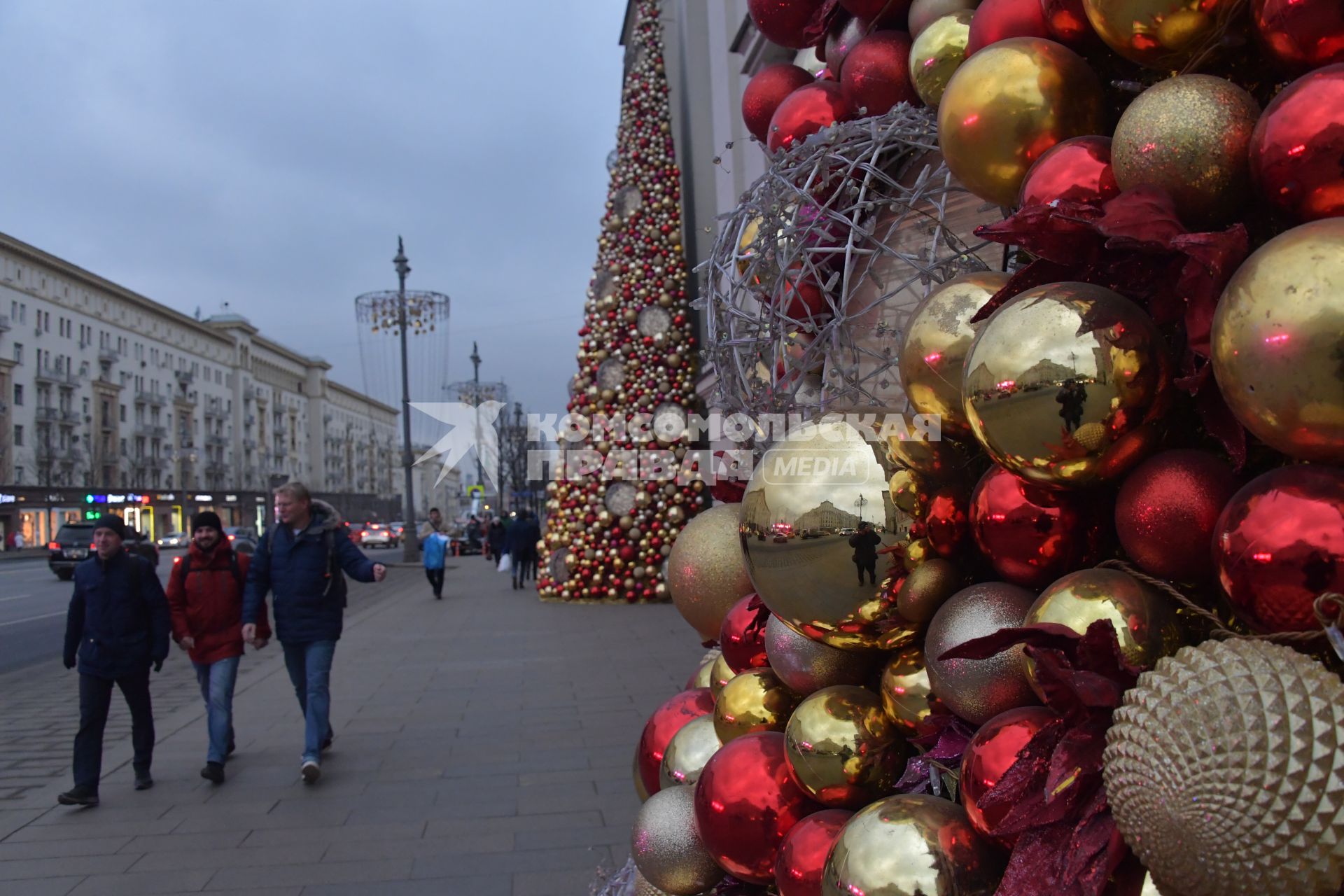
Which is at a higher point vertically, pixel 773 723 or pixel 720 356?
pixel 720 356

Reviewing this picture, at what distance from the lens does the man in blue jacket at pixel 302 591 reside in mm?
6270

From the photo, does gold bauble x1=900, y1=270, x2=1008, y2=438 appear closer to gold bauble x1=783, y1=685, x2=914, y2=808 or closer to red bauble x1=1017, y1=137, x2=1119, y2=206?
red bauble x1=1017, y1=137, x2=1119, y2=206

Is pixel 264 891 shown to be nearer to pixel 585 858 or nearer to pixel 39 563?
pixel 585 858

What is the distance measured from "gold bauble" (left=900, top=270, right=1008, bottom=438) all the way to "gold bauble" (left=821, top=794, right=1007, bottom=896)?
1.91 feet

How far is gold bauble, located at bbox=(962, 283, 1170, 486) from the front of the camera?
1221 mm

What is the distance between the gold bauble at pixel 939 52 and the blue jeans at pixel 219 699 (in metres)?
5.71

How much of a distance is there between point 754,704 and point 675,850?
403mm

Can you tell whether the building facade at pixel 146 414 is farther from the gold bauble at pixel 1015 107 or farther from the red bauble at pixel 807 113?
the gold bauble at pixel 1015 107

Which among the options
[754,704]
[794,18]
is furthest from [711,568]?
[794,18]

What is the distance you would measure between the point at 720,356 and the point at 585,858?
298 cm

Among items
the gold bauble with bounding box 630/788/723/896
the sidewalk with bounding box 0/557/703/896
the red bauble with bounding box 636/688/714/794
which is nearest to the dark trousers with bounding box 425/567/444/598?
the sidewalk with bounding box 0/557/703/896

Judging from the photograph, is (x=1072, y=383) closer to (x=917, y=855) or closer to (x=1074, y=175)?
(x=1074, y=175)

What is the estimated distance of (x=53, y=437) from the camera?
6831 cm

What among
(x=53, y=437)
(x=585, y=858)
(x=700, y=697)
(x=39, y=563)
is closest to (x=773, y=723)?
(x=700, y=697)
